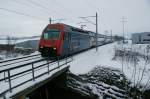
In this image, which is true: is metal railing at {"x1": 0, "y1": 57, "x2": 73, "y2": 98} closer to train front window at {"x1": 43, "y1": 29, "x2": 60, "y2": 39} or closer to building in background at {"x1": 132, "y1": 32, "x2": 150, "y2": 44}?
train front window at {"x1": 43, "y1": 29, "x2": 60, "y2": 39}

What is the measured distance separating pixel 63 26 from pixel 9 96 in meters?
12.1

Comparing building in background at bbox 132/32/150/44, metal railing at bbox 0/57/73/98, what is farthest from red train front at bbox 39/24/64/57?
building in background at bbox 132/32/150/44

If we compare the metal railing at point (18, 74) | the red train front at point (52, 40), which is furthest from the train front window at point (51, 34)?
the metal railing at point (18, 74)

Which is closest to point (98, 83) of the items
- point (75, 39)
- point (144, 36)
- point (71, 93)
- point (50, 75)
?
point (71, 93)

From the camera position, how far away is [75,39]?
23.2 m

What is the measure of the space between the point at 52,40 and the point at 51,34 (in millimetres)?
837

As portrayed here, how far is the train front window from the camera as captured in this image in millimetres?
18947

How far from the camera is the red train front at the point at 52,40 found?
18297mm

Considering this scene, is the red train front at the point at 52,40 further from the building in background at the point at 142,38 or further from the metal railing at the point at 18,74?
the building in background at the point at 142,38

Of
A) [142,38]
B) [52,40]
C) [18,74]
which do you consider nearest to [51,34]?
[52,40]

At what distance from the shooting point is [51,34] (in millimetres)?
19297

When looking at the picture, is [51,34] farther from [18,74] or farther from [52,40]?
[18,74]

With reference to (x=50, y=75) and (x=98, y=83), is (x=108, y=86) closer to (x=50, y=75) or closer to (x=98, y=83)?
(x=98, y=83)

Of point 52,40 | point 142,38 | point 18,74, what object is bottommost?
point 18,74
